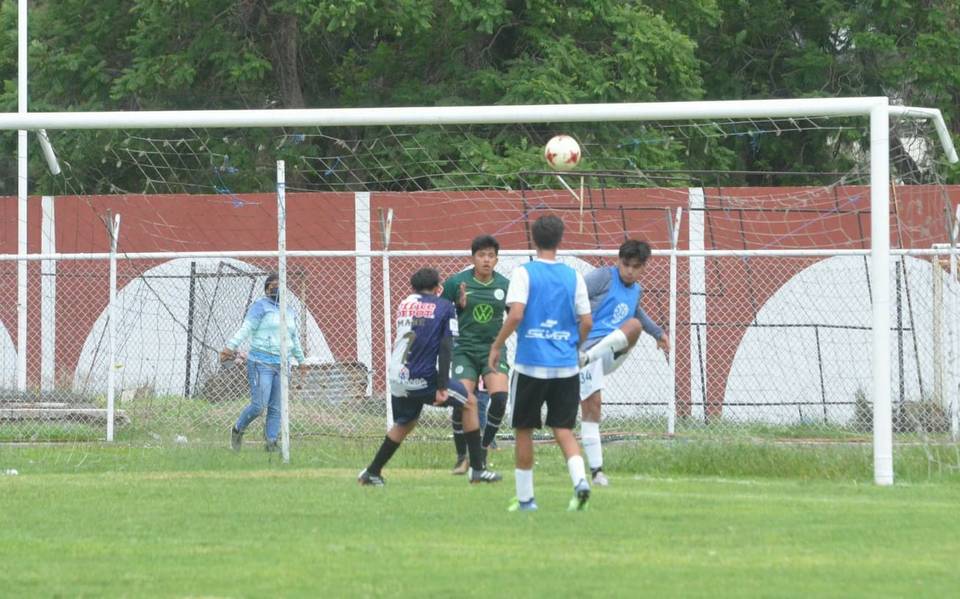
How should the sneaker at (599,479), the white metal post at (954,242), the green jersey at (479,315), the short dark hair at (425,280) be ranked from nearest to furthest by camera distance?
1. the sneaker at (599,479)
2. the short dark hair at (425,280)
3. the green jersey at (479,315)
4. the white metal post at (954,242)

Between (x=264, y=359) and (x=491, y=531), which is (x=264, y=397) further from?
(x=491, y=531)

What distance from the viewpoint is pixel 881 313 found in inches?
488

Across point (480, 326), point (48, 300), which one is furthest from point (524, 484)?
point (48, 300)

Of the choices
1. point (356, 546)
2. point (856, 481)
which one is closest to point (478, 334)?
point (856, 481)

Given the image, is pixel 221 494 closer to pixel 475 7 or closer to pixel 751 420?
pixel 751 420

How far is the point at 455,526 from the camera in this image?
9.07 meters

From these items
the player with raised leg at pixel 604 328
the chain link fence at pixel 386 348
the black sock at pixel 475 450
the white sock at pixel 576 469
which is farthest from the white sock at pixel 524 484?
the chain link fence at pixel 386 348

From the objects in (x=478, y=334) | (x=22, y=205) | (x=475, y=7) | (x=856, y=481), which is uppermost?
(x=475, y=7)

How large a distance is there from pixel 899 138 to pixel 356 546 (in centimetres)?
823

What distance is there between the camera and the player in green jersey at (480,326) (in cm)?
1250

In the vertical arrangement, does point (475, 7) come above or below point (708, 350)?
above

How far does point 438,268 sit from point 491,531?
11.2m

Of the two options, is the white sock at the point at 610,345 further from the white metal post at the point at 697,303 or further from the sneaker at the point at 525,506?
the white metal post at the point at 697,303

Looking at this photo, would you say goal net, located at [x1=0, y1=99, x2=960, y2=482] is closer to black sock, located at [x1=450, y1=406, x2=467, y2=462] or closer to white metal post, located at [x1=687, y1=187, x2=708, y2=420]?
white metal post, located at [x1=687, y1=187, x2=708, y2=420]
